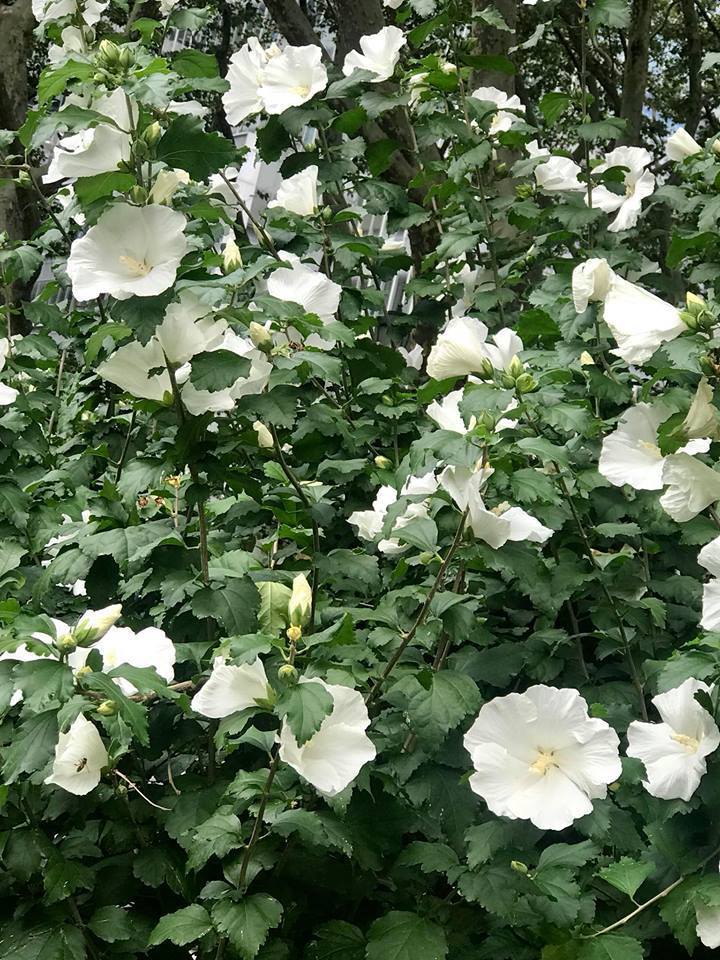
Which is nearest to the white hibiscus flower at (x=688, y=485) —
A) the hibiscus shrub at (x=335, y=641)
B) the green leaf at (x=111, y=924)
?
the hibiscus shrub at (x=335, y=641)

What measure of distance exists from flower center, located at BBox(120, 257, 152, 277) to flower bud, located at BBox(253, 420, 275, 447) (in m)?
0.35

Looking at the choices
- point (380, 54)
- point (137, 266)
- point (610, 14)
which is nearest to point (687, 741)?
point (137, 266)

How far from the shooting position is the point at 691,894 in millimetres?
1459

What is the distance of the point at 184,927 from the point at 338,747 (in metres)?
0.35

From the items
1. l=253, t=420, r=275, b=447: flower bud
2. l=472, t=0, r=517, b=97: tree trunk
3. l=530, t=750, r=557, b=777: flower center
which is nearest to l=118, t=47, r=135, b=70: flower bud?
l=253, t=420, r=275, b=447: flower bud

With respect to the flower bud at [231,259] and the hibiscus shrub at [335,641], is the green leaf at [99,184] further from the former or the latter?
the flower bud at [231,259]

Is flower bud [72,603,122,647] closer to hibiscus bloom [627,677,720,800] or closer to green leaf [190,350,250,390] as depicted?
green leaf [190,350,250,390]

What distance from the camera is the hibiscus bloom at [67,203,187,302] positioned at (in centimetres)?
161

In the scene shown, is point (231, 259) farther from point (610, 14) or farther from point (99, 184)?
point (610, 14)

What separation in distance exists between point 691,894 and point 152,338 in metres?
1.16

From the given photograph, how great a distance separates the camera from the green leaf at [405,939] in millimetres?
1481

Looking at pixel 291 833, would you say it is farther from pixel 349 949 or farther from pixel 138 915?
pixel 138 915

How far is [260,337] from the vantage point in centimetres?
173

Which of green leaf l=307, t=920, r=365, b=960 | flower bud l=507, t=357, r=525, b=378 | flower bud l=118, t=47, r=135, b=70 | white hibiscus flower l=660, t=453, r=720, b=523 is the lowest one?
green leaf l=307, t=920, r=365, b=960
